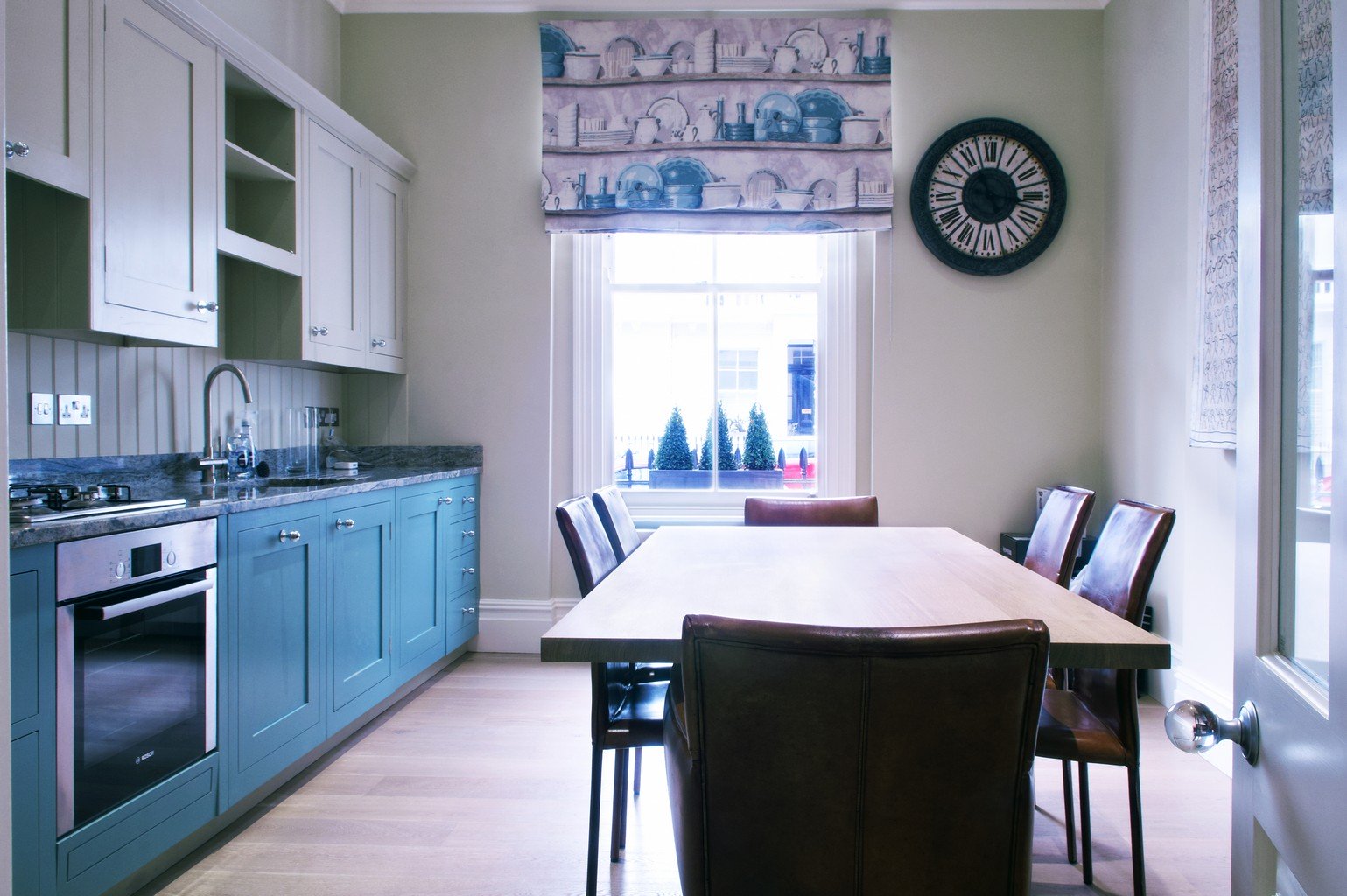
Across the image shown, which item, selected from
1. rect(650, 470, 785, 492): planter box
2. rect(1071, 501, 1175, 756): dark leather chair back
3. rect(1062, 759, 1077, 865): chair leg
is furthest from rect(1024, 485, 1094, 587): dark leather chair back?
rect(650, 470, 785, 492): planter box

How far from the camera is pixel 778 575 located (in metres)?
1.73

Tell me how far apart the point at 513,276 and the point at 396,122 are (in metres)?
0.98

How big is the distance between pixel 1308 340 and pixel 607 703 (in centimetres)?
142

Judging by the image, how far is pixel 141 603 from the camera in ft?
5.55

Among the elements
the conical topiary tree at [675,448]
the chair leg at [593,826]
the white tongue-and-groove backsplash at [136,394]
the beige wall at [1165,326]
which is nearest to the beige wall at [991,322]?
the beige wall at [1165,326]

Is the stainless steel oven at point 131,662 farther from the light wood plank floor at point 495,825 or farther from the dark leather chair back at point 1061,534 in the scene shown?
the dark leather chair back at point 1061,534

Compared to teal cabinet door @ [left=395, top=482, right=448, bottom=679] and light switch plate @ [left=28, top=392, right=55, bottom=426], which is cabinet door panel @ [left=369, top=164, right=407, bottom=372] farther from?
light switch plate @ [left=28, top=392, right=55, bottom=426]

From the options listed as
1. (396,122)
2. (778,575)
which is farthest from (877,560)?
(396,122)

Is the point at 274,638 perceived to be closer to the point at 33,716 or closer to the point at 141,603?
the point at 141,603

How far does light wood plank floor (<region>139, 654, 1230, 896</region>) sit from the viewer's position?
189 cm

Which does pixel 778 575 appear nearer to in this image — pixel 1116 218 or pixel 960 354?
pixel 960 354

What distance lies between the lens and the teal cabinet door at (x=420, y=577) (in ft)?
9.82

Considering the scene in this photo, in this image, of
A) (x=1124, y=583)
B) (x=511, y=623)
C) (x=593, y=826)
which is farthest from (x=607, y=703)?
(x=511, y=623)

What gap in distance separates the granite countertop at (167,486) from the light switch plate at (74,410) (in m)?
0.11
